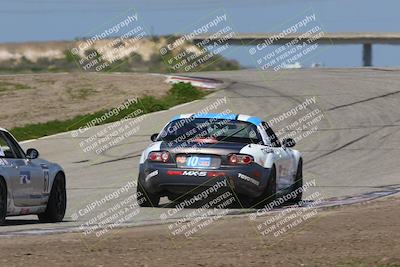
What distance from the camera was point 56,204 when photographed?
1395 cm

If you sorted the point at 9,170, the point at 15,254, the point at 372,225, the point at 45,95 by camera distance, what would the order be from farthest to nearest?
the point at 45,95
the point at 9,170
the point at 372,225
the point at 15,254

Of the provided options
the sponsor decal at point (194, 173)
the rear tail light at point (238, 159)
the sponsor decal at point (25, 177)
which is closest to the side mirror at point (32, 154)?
the sponsor decal at point (25, 177)

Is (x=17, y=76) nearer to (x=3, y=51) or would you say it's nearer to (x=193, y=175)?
(x=3, y=51)

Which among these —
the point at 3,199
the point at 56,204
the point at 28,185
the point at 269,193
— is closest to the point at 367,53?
the point at 269,193

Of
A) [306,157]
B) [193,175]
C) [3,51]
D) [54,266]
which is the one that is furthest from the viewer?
[3,51]

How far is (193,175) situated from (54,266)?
6.30m

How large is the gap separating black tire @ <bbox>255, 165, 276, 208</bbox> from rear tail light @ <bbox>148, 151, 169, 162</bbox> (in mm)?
1369

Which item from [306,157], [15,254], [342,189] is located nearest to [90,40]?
[306,157]

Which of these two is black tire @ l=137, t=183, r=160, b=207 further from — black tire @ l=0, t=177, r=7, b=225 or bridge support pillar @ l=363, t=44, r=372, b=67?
bridge support pillar @ l=363, t=44, r=372, b=67

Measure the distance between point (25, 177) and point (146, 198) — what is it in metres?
2.50

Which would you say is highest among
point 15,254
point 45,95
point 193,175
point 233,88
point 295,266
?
point 15,254

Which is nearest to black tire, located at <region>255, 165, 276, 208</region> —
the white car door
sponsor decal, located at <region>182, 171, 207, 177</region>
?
sponsor decal, located at <region>182, 171, 207, 177</region>

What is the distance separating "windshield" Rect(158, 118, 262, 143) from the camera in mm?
15078

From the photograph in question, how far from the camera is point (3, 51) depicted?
3988cm
